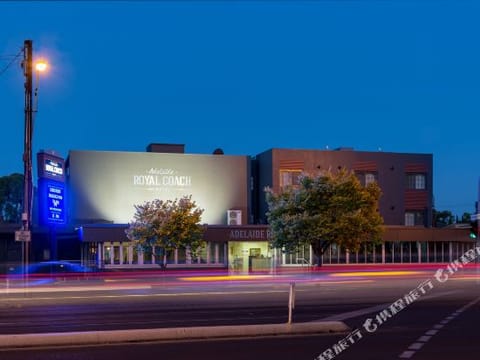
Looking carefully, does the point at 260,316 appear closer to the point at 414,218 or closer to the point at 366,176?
the point at 366,176

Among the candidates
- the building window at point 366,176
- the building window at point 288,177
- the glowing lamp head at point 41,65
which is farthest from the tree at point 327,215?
the glowing lamp head at point 41,65

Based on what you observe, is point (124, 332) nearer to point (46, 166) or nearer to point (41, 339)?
point (41, 339)

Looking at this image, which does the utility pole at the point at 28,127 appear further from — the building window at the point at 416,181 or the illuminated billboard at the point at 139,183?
the building window at the point at 416,181

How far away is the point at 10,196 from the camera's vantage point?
89.6 meters

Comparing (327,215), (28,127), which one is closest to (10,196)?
(327,215)

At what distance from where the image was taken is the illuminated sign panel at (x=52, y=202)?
31.4 metres

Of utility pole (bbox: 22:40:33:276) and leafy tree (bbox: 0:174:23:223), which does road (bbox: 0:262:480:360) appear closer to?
utility pole (bbox: 22:40:33:276)

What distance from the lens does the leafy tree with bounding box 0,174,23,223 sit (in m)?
88.8

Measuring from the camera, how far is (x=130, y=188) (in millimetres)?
49906

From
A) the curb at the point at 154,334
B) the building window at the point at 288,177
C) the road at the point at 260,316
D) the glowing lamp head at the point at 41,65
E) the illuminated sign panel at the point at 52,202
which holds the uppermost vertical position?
the glowing lamp head at the point at 41,65

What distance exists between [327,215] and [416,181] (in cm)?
1869

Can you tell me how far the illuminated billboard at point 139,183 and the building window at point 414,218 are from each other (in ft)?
47.2

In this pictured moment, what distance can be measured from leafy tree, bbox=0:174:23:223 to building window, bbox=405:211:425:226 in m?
52.1

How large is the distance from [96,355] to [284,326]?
4.08 meters
